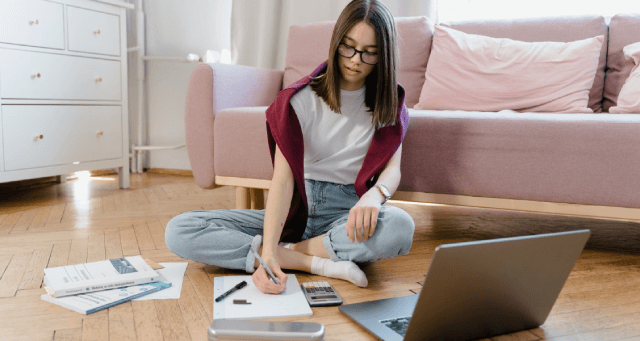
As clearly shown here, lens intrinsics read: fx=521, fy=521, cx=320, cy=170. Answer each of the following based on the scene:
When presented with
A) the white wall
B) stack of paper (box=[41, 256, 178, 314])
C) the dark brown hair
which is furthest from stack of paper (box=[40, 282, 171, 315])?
the white wall

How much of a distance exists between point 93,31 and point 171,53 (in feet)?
2.27

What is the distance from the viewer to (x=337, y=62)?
1.24m

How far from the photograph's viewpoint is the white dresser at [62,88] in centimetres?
203

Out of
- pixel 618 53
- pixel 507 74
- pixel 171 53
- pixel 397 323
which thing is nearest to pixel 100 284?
pixel 397 323

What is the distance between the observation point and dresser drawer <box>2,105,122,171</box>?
2.05m

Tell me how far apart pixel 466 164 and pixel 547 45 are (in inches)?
26.6

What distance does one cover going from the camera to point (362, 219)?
1.11 meters

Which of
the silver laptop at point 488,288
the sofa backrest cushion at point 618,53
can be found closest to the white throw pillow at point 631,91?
the sofa backrest cushion at point 618,53

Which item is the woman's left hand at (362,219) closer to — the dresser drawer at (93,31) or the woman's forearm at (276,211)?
the woman's forearm at (276,211)

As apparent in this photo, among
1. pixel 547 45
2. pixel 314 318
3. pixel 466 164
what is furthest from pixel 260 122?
pixel 547 45

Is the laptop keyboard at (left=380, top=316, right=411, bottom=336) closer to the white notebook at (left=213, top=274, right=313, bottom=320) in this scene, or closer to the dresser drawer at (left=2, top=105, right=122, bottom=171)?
the white notebook at (left=213, top=274, right=313, bottom=320)

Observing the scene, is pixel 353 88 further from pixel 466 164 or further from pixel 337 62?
pixel 466 164

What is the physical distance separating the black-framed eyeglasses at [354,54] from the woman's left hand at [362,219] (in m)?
0.32

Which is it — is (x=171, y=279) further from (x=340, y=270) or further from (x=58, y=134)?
(x=58, y=134)
